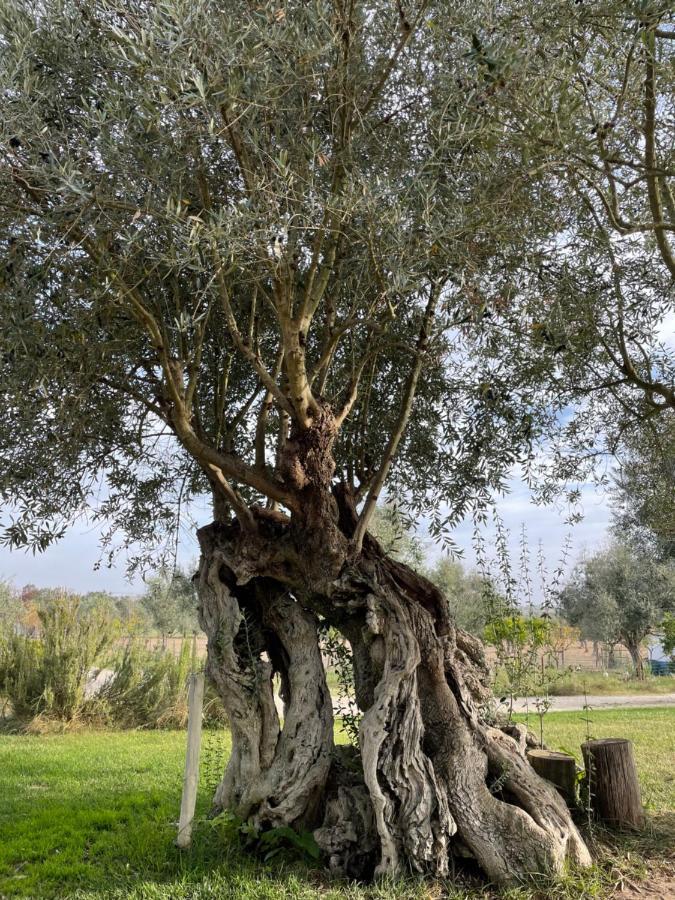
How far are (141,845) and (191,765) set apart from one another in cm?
117

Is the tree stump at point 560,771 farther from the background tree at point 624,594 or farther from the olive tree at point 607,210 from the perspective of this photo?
the background tree at point 624,594

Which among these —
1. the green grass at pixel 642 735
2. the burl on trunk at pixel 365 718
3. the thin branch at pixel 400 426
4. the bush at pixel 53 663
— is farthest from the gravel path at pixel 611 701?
the thin branch at pixel 400 426

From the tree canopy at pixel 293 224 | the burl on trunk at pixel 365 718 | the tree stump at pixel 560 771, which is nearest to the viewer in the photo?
the tree canopy at pixel 293 224

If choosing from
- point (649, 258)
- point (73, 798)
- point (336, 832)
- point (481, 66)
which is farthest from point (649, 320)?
point (73, 798)

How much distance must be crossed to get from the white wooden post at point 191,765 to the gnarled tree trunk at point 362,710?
0.48 metres

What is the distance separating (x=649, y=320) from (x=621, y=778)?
4283mm

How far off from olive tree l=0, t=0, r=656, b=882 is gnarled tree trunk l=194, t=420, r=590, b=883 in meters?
0.02

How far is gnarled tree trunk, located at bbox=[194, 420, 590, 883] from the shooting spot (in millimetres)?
5250

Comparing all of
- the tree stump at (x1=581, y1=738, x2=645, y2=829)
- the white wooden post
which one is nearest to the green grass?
the tree stump at (x1=581, y1=738, x2=645, y2=829)

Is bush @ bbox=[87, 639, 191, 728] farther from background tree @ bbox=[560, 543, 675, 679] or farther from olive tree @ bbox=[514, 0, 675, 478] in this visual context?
background tree @ bbox=[560, 543, 675, 679]

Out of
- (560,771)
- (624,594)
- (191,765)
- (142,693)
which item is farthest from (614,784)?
(624,594)

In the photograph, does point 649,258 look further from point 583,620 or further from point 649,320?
point 583,620

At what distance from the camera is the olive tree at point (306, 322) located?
4.29 m

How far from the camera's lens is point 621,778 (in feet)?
19.7
